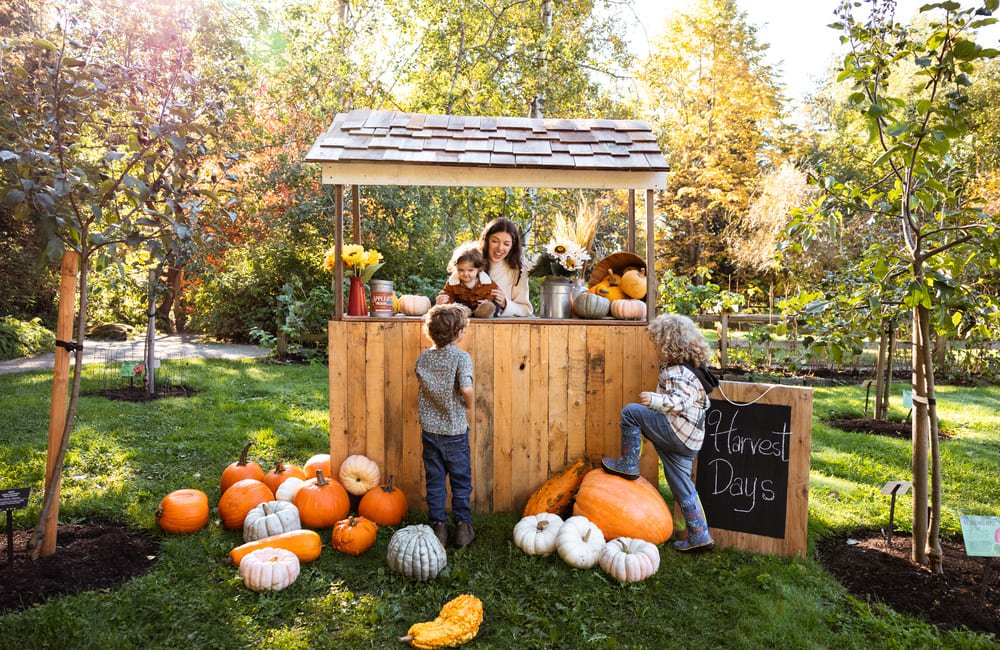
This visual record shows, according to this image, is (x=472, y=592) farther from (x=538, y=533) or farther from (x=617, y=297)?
(x=617, y=297)

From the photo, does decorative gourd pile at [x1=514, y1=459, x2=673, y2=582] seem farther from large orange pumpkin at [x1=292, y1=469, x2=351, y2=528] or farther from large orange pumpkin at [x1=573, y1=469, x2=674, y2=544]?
large orange pumpkin at [x1=292, y1=469, x2=351, y2=528]

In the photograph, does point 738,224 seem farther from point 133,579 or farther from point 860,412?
point 133,579

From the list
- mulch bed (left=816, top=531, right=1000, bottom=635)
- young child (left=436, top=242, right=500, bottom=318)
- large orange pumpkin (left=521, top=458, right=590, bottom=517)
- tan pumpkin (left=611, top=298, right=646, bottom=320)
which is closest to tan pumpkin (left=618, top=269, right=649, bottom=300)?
tan pumpkin (left=611, top=298, right=646, bottom=320)

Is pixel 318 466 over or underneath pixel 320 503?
over

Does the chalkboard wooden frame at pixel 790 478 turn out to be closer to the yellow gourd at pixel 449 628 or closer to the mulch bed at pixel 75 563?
the yellow gourd at pixel 449 628

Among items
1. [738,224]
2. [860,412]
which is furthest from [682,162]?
[860,412]

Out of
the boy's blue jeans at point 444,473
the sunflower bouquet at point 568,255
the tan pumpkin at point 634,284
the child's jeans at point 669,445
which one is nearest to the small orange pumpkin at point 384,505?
the boy's blue jeans at point 444,473

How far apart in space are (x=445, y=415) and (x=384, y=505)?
0.75 meters

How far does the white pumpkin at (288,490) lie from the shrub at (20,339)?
27.7ft

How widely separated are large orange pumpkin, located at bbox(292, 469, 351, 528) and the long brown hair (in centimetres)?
210

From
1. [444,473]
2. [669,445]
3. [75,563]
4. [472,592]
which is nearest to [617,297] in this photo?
[669,445]

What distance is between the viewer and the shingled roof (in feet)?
12.9

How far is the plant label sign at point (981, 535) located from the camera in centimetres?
275

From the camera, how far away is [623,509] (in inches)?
138
